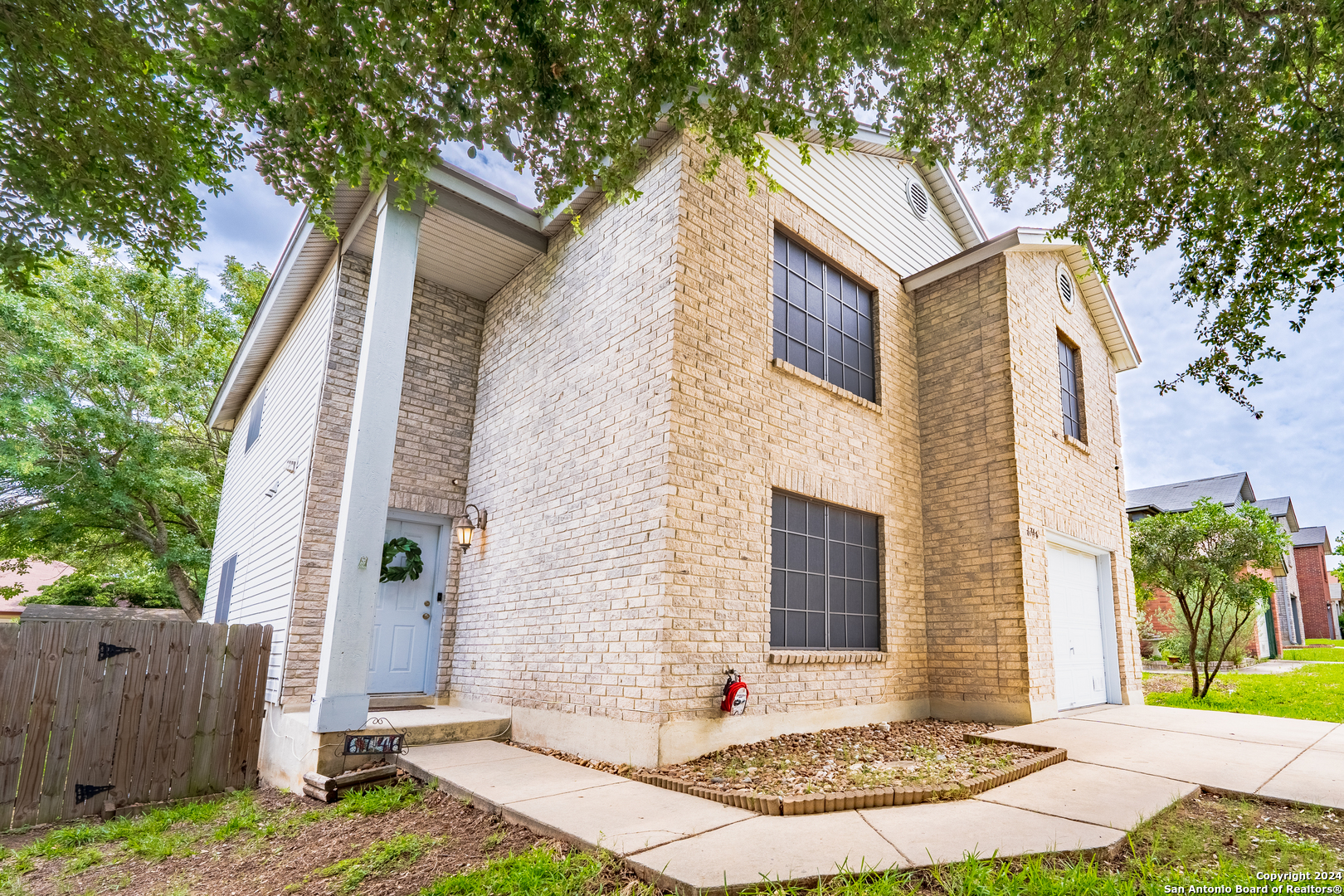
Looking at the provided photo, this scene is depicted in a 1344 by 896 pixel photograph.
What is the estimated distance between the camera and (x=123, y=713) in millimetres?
5953

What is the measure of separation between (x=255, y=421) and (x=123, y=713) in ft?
21.8

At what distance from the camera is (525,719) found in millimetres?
6367

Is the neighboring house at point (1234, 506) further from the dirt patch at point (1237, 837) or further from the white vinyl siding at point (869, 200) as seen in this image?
the dirt patch at point (1237, 837)

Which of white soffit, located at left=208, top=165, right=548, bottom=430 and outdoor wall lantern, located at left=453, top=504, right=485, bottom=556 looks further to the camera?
outdoor wall lantern, located at left=453, top=504, right=485, bottom=556

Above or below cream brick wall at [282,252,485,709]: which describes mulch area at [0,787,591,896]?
below

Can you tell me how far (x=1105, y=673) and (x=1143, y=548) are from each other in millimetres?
3274

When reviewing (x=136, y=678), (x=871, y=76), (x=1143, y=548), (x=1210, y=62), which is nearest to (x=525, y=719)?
(x=136, y=678)

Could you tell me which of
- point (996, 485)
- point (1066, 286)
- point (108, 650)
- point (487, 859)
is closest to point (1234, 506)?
point (1066, 286)

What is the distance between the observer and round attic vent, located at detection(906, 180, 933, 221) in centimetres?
972

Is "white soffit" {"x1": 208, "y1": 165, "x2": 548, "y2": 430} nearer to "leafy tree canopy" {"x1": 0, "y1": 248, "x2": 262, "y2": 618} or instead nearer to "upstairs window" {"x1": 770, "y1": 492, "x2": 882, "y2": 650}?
"upstairs window" {"x1": 770, "y1": 492, "x2": 882, "y2": 650}

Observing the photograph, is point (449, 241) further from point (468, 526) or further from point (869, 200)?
point (869, 200)

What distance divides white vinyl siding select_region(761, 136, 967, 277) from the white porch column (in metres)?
4.09

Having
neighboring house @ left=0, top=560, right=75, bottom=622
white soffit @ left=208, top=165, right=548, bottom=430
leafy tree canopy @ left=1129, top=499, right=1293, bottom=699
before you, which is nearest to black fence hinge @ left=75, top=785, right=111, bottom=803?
white soffit @ left=208, top=165, right=548, bottom=430

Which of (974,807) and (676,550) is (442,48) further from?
(974,807)
